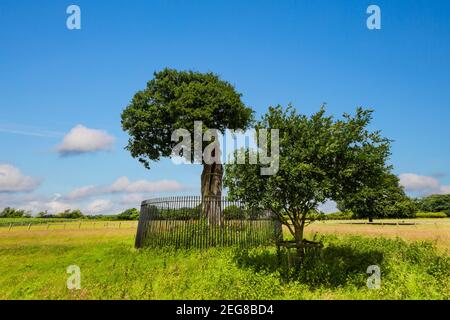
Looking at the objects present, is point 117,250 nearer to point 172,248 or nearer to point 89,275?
point 172,248

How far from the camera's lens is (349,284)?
440 inches

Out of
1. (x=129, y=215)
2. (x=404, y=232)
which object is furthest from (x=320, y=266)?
(x=129, y=215)

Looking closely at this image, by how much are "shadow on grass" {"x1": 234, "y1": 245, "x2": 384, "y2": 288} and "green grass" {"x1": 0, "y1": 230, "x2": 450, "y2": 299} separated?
4cm

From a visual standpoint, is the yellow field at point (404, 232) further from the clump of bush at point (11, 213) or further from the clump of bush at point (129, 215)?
the clump of bush at point (11, 213)

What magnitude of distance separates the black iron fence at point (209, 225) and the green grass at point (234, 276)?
1.32m

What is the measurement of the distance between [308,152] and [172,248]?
10.3 metres

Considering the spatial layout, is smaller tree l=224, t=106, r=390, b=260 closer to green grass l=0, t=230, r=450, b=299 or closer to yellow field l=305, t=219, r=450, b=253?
green grass l=0, t=230, r=450, b=299

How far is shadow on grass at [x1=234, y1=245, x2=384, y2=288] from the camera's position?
11648 millimetres

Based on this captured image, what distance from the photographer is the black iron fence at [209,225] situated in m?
18.8

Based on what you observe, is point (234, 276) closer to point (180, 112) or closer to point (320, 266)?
point (320, 266)

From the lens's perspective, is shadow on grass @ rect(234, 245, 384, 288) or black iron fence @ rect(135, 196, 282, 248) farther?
black iron fence @ rect(135, 196, 282, 248)

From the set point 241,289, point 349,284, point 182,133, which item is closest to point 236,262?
point 241,289

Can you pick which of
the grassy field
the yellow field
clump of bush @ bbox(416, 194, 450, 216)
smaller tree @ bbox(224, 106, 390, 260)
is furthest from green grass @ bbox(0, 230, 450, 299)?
clump of bush @ bbox(416, 194, 450, 216)

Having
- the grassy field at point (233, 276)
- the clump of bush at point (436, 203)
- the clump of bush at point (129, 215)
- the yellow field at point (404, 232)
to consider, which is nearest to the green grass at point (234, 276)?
the grassy field at point (233, 276)
